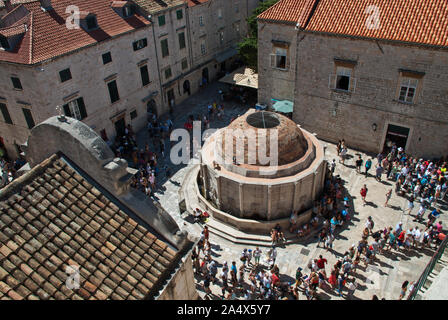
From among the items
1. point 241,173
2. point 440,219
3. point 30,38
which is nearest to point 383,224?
point 440,219

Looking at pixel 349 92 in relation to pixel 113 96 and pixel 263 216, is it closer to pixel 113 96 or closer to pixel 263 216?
pixel 263 216

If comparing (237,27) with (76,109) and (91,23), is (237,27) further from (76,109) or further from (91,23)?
(76,109)

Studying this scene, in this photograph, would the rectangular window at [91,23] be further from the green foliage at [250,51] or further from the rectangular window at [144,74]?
the green foliage at [250,51]

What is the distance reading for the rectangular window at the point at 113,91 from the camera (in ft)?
95.3

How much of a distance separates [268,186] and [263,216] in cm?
232

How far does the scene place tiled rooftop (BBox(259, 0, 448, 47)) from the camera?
75.2 ft

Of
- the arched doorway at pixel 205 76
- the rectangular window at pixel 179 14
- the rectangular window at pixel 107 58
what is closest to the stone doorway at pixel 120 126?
the rectangular window at pixel 107 58

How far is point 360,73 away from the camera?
26.0 m

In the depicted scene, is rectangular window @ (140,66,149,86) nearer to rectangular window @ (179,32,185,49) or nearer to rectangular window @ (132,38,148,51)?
rectangular window @ (132,38,148,51)

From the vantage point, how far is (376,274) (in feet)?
60.7

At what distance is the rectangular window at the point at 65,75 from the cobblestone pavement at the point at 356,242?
359 inches

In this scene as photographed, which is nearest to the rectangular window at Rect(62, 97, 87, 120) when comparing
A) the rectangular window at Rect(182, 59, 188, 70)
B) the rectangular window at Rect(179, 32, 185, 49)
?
the rectangular window at Rect(179, 32, 185, 49)

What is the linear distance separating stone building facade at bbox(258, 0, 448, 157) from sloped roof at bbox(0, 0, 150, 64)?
39.8 feet

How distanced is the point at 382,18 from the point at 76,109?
22.6m
